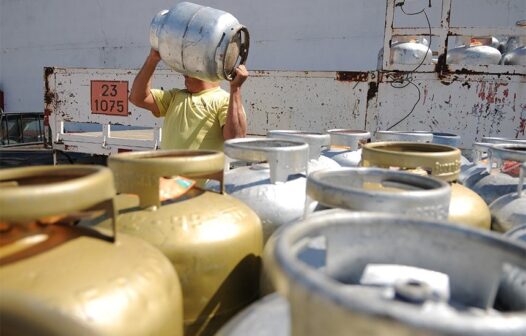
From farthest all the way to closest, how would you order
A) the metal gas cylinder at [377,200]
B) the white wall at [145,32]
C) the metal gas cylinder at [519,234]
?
the white wall at [145,32]
the metal gas cylinder at [519,234]
the metal gas cylinder at [377,200]

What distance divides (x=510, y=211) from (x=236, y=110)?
110cm

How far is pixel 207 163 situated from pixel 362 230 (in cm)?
46

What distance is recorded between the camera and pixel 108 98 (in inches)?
175

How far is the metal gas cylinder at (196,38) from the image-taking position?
1.63 meters

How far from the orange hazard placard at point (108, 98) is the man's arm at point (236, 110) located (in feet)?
8.65

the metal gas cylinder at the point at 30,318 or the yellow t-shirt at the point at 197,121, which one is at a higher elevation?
the yellow t-shirt at the point at 197,121

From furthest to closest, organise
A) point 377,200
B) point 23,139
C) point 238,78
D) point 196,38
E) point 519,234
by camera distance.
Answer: point 23,139
point 238,78
point 196,38
point 519,234
point 377,200

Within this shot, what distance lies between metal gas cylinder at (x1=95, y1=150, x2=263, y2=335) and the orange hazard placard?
3.48m

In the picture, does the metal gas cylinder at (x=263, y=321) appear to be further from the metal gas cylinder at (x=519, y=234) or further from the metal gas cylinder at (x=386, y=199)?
the metal gas cylinder at (x=519, y=234)

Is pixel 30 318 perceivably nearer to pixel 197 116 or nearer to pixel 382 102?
pixel 197 116

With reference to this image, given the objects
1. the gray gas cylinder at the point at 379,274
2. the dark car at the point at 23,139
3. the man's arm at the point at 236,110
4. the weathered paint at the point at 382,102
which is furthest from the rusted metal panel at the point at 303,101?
the dark car at the point at 23,139

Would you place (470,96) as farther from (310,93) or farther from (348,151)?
(348,151)

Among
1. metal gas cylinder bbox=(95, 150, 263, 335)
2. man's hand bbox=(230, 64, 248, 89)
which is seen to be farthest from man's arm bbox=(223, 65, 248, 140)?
metal gas cylinder bbox=(95, 150, 263, 335)

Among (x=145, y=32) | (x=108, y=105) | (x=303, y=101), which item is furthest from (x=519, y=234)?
(x=145, y=32)
